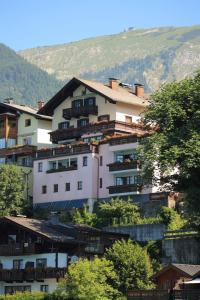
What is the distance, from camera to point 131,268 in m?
62.2

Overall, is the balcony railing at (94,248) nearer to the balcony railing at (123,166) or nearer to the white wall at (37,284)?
the white wall at (37,284)

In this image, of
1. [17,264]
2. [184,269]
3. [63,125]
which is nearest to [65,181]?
[63,125]

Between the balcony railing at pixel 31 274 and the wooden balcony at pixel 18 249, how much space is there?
1.84m

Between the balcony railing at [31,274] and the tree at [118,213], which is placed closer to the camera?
the balcony railing at [31,274]

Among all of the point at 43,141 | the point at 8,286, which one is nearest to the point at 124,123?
the point at 43,141

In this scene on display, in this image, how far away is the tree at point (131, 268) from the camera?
62.0m

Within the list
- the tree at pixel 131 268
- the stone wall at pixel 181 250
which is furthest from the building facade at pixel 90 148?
the tree at pixel 131 268

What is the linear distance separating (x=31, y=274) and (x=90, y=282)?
9.13 m

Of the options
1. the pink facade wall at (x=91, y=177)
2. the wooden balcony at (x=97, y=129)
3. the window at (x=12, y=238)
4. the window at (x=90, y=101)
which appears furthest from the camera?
the window at (x=90, y=101)

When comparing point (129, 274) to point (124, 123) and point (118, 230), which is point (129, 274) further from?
point (124, 123)

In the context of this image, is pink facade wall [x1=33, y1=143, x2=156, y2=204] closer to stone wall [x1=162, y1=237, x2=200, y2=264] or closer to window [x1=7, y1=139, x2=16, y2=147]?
window [x1=7, y1=139, x2=16, y2=147]

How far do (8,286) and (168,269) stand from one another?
1608 cm

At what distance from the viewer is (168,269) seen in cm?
6056

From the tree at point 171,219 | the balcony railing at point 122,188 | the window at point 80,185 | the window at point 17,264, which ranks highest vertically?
the window at point 80,185
